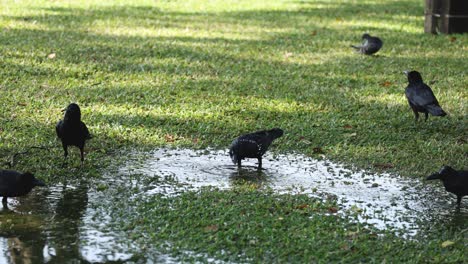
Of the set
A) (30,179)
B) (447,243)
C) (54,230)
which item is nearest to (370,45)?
(447,243)

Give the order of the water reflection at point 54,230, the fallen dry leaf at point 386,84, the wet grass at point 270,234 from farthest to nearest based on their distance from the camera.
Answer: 1. the fallen dry leaf at point 386,84
2. the wet grass at point 270,234
3. the water reflection at point 54,230

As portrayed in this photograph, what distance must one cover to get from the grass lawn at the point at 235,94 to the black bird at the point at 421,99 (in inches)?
10.9

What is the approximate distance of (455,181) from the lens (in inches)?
291

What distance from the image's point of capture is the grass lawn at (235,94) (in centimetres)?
702

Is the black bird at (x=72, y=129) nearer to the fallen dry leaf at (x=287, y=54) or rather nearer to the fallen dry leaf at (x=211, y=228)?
the fallen dry leaf at (x=211, y=228)

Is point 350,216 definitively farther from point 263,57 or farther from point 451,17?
point 451,17


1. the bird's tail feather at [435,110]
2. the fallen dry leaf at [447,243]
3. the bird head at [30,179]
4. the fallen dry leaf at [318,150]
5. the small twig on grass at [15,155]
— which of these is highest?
the bird's tail feather at [435,110]

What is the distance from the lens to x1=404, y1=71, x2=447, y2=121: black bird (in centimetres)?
997

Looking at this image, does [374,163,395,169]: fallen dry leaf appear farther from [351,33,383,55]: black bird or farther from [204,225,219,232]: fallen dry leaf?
[351,33,383,55]: black bird

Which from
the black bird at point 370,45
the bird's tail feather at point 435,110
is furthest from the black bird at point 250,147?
the black bird at point 370,45

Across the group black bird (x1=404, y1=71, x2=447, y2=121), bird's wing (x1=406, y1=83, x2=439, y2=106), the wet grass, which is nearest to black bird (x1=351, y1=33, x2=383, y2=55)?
black bird (x1=404, y1=71, x2=447, y2=121)

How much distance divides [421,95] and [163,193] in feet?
12.7

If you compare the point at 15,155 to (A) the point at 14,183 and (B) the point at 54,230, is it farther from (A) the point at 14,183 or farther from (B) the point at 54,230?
(B) the point at 54,230

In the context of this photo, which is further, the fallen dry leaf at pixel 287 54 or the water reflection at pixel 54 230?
the fallen dry leaf at pixel 287 54
